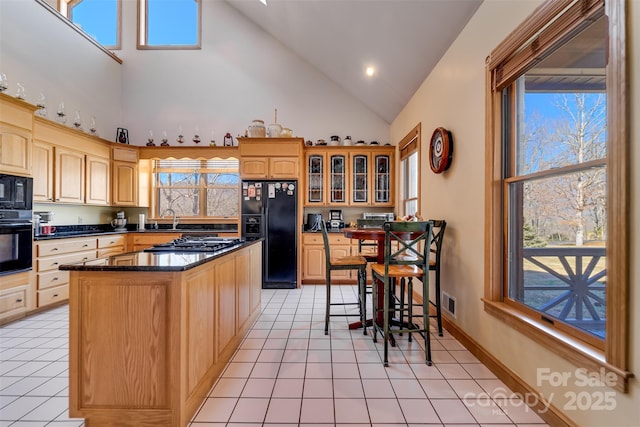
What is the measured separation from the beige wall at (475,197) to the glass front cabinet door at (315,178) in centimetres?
202

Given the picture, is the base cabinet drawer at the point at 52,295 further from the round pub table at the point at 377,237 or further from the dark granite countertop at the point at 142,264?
the round pub table at the point at 377,237

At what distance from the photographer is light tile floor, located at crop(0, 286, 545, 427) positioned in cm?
157

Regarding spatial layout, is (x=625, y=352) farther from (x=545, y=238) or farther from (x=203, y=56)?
Result: (x=203, y=56)

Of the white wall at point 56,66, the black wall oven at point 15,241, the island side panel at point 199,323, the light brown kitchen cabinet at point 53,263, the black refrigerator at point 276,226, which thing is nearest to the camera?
the island side panel at point 199,323

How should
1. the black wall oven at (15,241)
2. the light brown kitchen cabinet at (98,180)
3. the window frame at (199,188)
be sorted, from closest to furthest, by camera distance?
1. the black wall oven at (15,241)
2. the light brown kitchen cabinet at (98,180)
3. the window frame at (199,188)

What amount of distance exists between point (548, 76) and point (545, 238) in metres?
0.99

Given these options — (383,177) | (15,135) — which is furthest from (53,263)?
(383,177)

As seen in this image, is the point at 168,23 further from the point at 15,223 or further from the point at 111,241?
the point at 15,223

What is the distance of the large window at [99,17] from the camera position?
5.36 m

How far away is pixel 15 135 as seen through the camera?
302 cm

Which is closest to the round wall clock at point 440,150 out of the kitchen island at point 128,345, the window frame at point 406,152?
the window frame at point 406,152

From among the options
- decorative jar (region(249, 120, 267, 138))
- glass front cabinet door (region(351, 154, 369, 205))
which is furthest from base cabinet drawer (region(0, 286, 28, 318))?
glass front cabinet door (region(351, 154, 369, 205))

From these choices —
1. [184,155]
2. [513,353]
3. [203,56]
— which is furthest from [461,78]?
[203,56]

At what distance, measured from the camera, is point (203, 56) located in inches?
211
